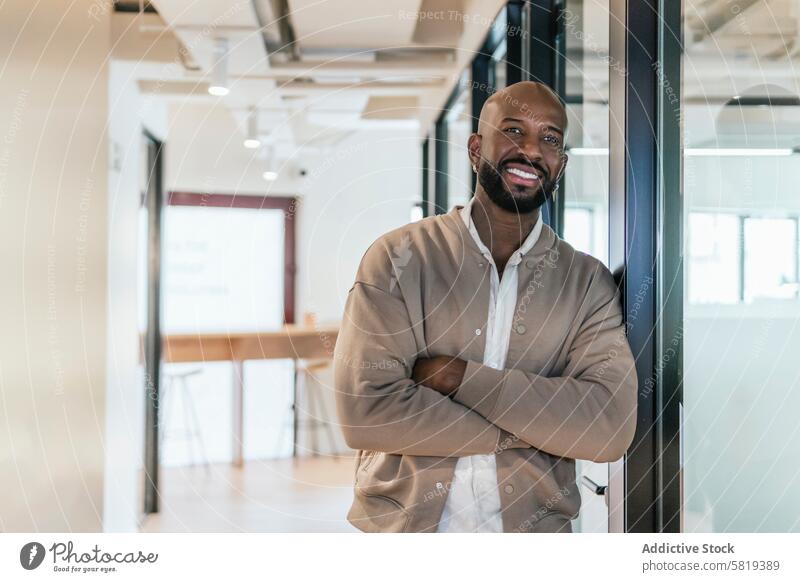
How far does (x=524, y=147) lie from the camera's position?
814mm

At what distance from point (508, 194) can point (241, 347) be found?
2.61m

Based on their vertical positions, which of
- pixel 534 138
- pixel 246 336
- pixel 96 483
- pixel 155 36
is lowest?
pixel 96 483

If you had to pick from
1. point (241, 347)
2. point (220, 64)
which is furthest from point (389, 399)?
point (241, 347)

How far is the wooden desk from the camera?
3.05 m

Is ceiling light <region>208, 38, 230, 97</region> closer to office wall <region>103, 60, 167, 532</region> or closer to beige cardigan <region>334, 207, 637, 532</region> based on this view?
office wall <region>103, 60, 167, 532</region>

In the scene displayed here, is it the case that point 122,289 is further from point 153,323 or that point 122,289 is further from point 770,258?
point 770,258

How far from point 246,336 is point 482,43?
1.98 metres

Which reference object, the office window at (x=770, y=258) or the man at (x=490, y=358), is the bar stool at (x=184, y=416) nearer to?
the man at (x=490, y=358)

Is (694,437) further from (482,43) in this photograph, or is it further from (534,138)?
(482,43)

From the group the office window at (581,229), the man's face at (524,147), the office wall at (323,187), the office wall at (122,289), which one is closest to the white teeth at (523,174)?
the man's face at (524,147)

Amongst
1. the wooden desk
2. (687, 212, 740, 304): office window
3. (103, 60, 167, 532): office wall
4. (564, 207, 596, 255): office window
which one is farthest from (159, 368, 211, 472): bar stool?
(687, 212, 740, 304): office window

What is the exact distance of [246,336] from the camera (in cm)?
321

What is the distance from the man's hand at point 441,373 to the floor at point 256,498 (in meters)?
1.52

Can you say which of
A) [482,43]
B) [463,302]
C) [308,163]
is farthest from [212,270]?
[463,302]
